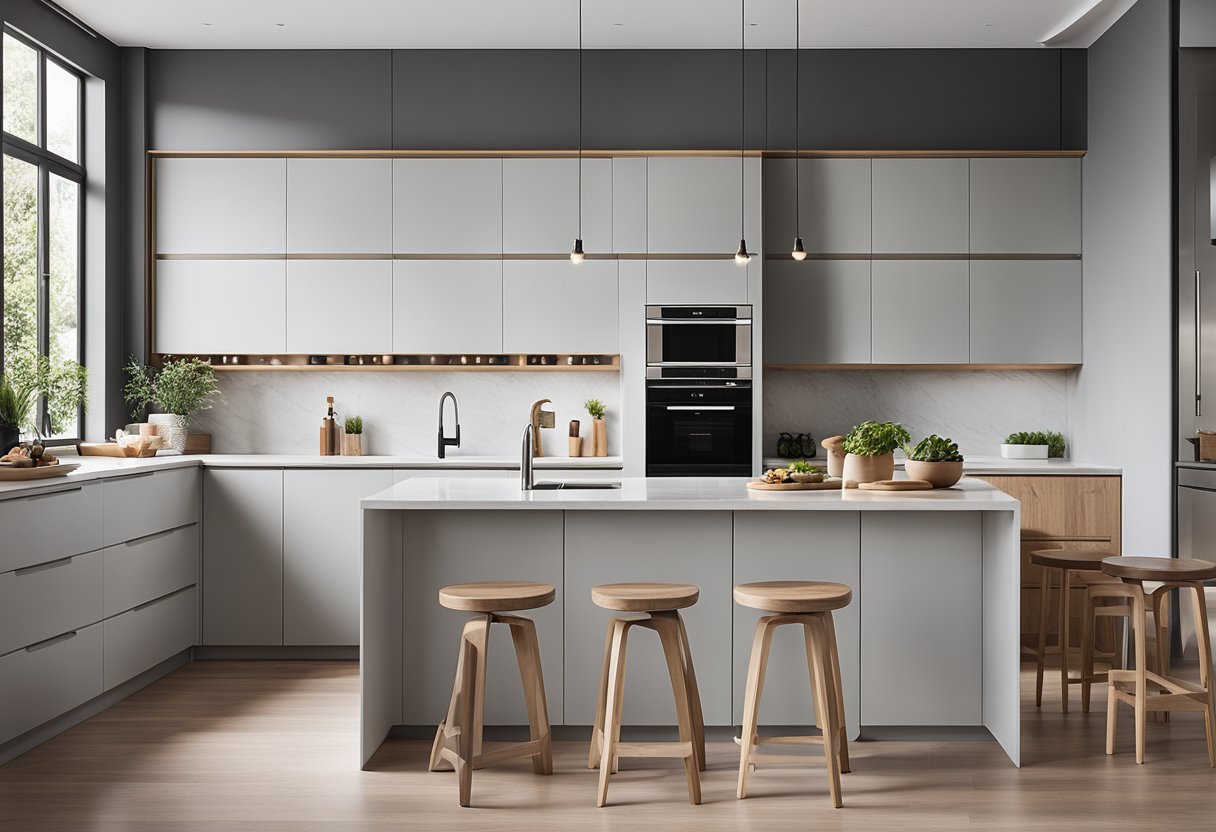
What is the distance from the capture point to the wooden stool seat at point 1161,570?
3.61m

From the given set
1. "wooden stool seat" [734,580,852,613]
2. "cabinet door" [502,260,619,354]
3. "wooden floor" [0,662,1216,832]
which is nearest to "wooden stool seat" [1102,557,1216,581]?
"wooden floor" [0,662,1216,832]

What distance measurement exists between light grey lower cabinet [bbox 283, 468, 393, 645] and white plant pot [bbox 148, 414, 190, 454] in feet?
2.50

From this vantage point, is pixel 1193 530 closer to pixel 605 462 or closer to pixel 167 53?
pixel 605 462

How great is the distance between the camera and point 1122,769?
135 inches

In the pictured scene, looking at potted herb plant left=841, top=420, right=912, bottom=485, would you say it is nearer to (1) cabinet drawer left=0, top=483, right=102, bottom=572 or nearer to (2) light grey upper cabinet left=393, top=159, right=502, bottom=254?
(2) light grey upper cabinet left=393, top=159, right=502, bottom=254

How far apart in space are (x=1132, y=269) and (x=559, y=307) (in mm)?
2848

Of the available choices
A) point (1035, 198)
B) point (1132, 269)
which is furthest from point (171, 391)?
point (1132, 269)

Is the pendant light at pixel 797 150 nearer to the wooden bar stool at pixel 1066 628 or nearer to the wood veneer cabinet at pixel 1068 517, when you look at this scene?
the wood veneer cabinet at pixel 1068 517

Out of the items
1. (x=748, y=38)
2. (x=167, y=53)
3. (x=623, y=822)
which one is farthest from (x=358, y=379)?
(x=623, y=822)

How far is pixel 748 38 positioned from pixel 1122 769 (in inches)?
155

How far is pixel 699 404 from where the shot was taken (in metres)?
5.37

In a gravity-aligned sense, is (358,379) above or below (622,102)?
below

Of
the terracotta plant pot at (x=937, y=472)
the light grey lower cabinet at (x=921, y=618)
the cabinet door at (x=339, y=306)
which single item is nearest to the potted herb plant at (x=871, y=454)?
the terracotta plant pot at (x=937, y=472)

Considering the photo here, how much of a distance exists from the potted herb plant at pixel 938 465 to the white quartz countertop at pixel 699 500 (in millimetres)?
49
